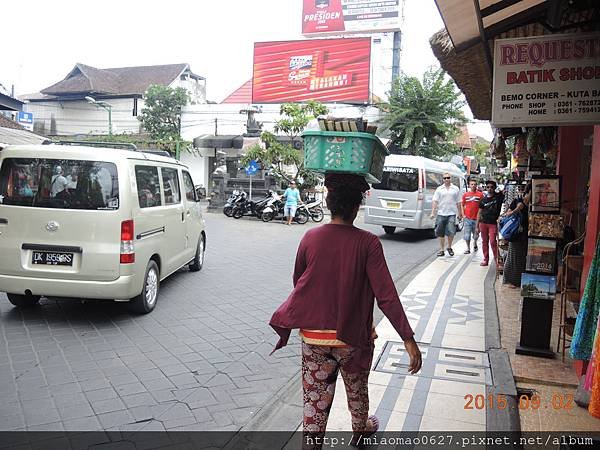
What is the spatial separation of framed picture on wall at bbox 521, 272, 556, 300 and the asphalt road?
2.20 meters

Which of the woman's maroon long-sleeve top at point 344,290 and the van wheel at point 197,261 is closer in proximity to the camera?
the woman's maroon long-sleeve top at point 344,290

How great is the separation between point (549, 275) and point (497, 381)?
3.52 ft

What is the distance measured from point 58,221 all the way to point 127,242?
71cm

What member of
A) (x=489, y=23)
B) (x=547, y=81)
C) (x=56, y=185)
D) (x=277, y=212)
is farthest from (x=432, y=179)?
(x=56, y=185)

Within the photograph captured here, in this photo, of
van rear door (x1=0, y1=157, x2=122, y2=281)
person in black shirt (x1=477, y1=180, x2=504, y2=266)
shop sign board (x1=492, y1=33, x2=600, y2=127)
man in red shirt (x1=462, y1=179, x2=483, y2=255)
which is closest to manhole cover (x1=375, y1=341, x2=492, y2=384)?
shop sign board (x1=492, y1=33, x2=600, y2=127)

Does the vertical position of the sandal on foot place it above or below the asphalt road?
above

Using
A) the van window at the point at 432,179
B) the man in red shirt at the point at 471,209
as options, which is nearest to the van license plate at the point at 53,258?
the man in red shirt at the point at 471,209

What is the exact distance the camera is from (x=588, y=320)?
3326 millimetres

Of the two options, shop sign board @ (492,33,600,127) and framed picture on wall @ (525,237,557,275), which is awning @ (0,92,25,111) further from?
framed picture on wall @ (525,237,557,275)

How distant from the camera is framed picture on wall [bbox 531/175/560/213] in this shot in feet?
14.0

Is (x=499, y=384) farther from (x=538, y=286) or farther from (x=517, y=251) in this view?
(x=517, y=251)

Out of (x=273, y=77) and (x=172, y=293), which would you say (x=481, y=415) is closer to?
(x=172, y=293)

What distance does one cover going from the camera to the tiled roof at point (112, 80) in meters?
34.3

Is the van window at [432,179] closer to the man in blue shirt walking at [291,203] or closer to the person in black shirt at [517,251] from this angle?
the man in blue shirt walking at [291,203]
